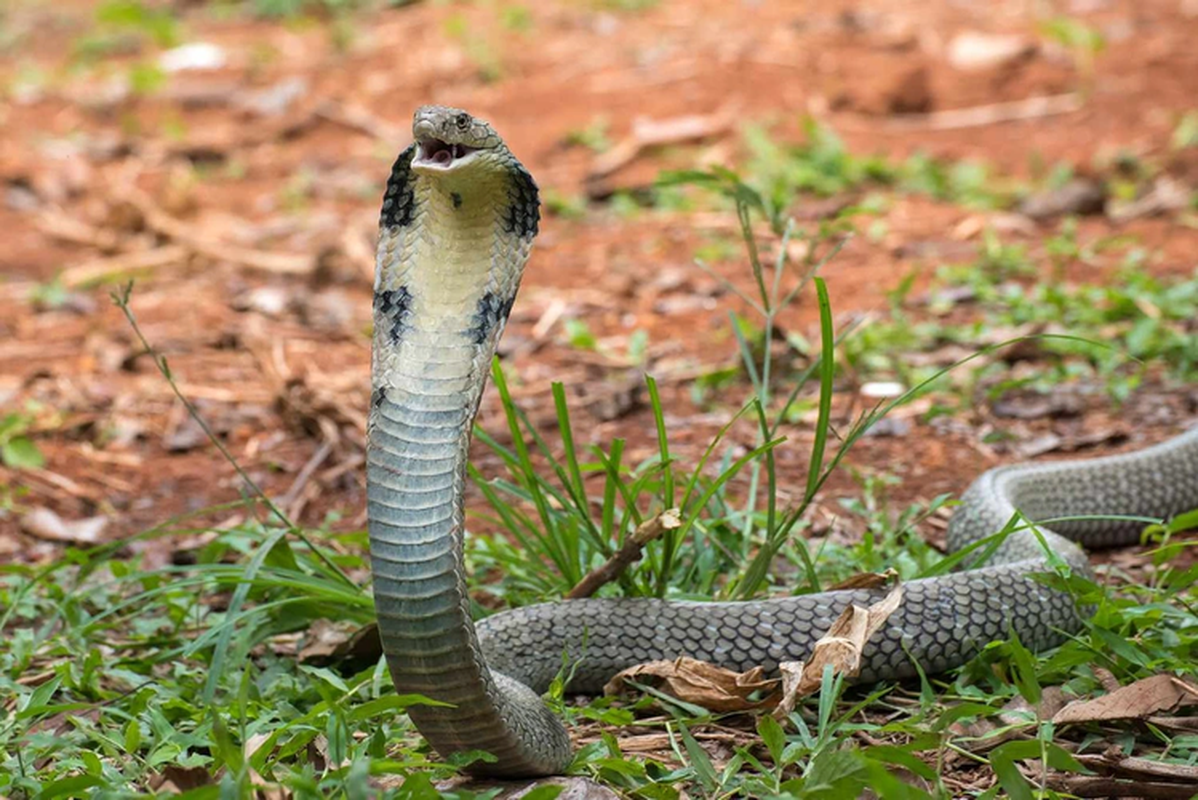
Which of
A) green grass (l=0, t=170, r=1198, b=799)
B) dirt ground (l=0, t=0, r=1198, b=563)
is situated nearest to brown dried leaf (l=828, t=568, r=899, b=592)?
green grass (l=0, t=170, r=1198, b=799)

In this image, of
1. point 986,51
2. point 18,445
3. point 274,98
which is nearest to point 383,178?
point 274,98

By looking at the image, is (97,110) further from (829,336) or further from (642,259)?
(829,336)

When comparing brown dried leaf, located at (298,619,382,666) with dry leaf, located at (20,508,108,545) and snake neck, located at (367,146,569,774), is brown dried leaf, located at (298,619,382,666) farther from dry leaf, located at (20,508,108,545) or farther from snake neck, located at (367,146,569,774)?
dry leaf, located at (20,508,108,545)

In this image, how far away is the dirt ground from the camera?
548 centimetres

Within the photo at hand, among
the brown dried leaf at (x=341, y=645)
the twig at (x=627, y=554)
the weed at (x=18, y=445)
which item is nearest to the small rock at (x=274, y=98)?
the weed at (x=18, y=445)

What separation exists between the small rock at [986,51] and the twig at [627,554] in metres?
7.54

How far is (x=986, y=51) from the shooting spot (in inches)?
412

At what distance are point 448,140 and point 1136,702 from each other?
1779mm

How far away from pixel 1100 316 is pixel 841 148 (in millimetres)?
3026

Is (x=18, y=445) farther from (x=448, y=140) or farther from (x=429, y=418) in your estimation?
(x=448, y=140)

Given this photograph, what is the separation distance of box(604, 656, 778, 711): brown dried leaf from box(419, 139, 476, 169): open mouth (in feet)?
4.31

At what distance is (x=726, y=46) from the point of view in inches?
461

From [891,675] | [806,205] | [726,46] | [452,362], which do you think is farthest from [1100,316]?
[726,46]

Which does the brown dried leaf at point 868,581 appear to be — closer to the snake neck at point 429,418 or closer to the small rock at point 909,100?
the snake neck at point 429,418
